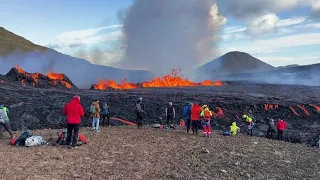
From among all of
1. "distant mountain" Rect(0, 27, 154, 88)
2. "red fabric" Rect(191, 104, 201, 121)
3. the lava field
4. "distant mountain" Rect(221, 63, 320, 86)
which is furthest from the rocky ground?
"distant mountain" Rect(0, 27, 154, 88)

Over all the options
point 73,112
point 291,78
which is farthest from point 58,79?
point 291,78

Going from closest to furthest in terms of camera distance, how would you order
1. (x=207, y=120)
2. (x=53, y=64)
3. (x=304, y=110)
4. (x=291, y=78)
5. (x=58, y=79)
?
1. (x=207, y=120)
2. (x=304, y=110)
3. (x=58, y=79)
4. (x=291, y=78)
5. (x=53, y=64)

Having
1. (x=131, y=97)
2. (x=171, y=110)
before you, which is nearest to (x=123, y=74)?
(x=131, y=97)

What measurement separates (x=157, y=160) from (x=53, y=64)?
118298 mm

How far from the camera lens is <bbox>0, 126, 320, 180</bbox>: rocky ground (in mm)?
10109

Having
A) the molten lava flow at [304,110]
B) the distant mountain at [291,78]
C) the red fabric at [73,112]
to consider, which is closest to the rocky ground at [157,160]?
the red fabric at [73,112]

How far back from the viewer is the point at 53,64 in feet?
405

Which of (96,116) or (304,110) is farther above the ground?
(96,116)

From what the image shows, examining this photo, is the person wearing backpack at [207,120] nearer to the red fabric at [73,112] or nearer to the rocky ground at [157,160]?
the rocky ground at [157,160]

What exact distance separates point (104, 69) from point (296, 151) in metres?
159

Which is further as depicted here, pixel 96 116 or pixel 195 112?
pixel 195 112

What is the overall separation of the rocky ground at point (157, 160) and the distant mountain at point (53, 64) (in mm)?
84135

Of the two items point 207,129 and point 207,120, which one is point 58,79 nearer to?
point 207,129

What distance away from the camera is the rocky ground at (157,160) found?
1011 centimetres
